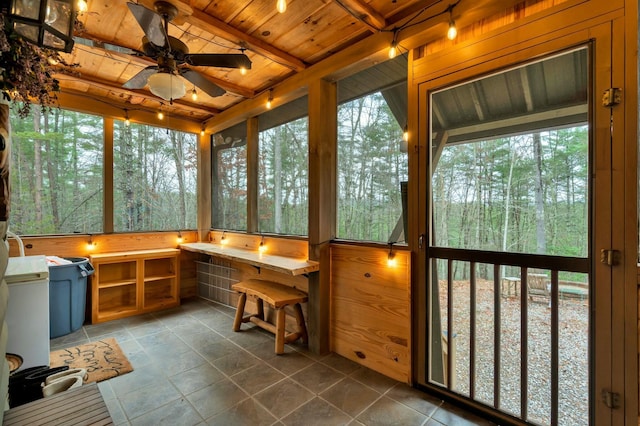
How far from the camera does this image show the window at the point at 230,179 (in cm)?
427

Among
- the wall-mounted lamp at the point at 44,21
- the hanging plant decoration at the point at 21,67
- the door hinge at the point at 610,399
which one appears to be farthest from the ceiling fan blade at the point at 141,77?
the door hinge at the point at 610,399

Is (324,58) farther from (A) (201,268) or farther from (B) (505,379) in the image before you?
(A) (201,268)

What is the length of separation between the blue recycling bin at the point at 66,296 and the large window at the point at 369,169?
3.01 meters

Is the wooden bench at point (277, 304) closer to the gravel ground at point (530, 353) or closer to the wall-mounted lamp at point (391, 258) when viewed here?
the wall-mounted lamp at point (391, 258)

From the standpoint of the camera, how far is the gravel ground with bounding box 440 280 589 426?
1704mm

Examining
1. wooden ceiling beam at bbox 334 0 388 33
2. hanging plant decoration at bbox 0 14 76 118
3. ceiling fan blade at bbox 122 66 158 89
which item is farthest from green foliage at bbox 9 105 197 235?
wooden ceiling beam at bbox 334 0 388 33

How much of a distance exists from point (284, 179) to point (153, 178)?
2184mm

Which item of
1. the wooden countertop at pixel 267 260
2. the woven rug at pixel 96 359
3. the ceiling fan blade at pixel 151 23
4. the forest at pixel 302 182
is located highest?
the ceiling fan blade at pixel 151 23

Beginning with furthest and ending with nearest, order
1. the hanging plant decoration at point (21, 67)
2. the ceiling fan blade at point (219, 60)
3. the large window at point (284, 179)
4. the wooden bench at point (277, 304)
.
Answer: the large window at point (284, 179)
the wooden bench at point (277, 304)
the ceiling fan blade at point (219, 60)
the hanging plant decoration at point (21, 67)

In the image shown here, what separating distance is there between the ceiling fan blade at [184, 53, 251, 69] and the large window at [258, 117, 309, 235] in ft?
4.21

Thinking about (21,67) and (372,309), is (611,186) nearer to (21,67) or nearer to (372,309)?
(372,309)

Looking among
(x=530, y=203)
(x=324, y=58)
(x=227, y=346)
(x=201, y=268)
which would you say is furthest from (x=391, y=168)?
(x=201, y=268)

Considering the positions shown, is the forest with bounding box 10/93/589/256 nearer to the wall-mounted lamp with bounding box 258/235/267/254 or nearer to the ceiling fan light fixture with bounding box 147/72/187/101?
the wall-mounted lamp with bounding box 258/235/267/254

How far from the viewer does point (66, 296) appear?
10.6 ft
